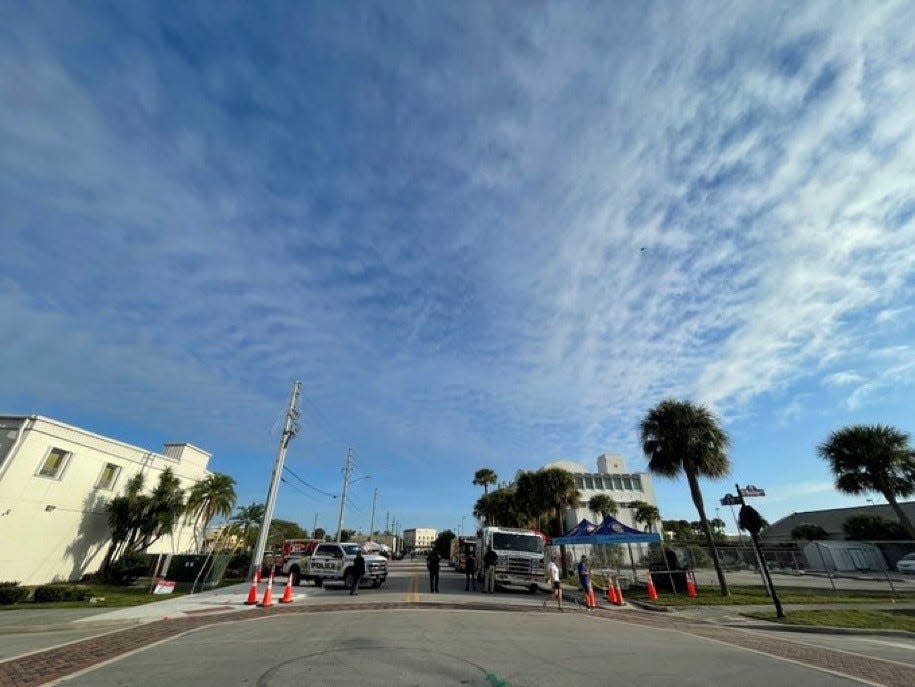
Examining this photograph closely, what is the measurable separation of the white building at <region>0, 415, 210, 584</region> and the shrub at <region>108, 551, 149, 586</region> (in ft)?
5.18

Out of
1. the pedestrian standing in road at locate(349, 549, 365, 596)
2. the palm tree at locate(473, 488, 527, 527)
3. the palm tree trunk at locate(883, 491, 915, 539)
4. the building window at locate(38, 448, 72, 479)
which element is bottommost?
the pedestrian standing in road at locate(349, 549, 365, 596)

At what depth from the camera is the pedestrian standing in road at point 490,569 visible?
66.5 feet

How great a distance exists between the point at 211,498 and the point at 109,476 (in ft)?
27.7

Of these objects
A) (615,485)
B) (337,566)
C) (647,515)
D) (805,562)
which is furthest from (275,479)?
(615,485)

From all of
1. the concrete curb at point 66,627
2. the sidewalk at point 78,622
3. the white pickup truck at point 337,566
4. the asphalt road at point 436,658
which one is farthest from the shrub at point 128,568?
the asphalt road at point 436,658

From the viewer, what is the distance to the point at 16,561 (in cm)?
2366

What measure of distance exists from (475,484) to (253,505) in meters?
34.2

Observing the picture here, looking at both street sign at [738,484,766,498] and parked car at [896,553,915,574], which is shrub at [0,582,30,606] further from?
parked car at [896,553,915,574]

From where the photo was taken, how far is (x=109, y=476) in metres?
30.1

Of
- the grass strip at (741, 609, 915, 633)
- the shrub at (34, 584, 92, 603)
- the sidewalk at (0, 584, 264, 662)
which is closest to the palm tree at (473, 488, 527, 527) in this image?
the grass strip at (741, 609, 915, 633)

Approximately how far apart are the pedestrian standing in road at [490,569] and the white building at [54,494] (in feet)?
78.6

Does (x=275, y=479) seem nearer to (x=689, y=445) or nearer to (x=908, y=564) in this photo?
(x=689, y=445)

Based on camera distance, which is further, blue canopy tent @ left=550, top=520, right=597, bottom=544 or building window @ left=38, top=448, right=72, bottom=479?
building window @ left=38, top=448, right=72, bottom=479

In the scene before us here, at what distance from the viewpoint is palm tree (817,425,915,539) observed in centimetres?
2809
